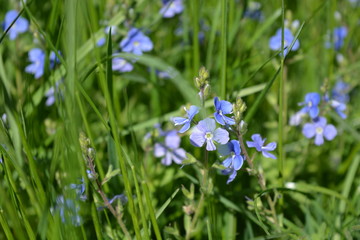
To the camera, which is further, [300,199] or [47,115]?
[47,115]

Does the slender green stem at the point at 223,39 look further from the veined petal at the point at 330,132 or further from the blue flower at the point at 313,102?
the veined petal at the point at 330,132

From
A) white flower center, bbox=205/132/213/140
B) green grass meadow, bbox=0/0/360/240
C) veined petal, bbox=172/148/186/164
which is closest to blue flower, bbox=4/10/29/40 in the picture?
green grass meadow, bbox=0/0/360/240

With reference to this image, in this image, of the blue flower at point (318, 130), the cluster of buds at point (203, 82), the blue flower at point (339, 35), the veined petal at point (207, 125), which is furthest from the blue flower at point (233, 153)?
the blue flower at point (339, 35)

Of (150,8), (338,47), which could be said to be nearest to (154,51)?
(150,8)

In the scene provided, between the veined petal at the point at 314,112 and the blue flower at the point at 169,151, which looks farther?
the blue flower at the point at 169,151

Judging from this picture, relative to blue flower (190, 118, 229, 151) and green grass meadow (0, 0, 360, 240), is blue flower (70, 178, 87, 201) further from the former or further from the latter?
blue flower (190, 118, 229, 151)

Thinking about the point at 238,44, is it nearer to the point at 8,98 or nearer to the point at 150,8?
the point at 150,8

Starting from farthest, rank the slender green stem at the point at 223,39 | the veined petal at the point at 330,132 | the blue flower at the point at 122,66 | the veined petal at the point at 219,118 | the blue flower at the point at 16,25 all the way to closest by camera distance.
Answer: the blue flower at the point at 16,25 < the blue flower at the point at 122,66 < the veined petal at the point at 330,132 < the slender green stem at the point at 223,39 < the veined petal at the point at 219,118
